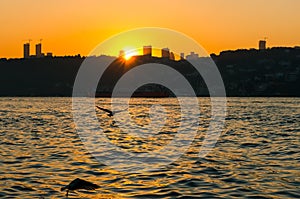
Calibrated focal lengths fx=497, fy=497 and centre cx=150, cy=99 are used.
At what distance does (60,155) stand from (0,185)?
10.2 metres

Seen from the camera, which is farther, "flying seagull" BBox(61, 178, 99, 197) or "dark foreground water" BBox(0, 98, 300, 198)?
"flying seagull" BBox(61, 178, 99, 197)

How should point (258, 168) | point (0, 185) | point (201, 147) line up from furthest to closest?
1. point (201, 147)
2. point (258, 168)
3. point (0, 185)

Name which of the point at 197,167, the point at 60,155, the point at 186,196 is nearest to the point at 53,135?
the point at 60,155

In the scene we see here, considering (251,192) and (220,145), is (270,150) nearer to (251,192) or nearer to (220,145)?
(220,145)

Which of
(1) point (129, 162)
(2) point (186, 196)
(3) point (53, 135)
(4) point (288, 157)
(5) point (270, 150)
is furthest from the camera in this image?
(3) point (53, 135)

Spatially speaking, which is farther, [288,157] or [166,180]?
[288,157]

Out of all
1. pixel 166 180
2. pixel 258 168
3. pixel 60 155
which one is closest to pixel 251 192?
pixel 166 180

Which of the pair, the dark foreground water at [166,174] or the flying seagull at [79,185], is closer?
the dark foreground water at [166,174]

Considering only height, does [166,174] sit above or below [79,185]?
below

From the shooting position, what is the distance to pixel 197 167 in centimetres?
2864

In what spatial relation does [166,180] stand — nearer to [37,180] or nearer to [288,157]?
[37,180]

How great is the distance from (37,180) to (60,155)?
29.9 feet

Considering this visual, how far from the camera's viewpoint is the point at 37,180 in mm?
23969

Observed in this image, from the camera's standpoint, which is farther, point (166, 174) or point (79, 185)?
point (166, 174)
